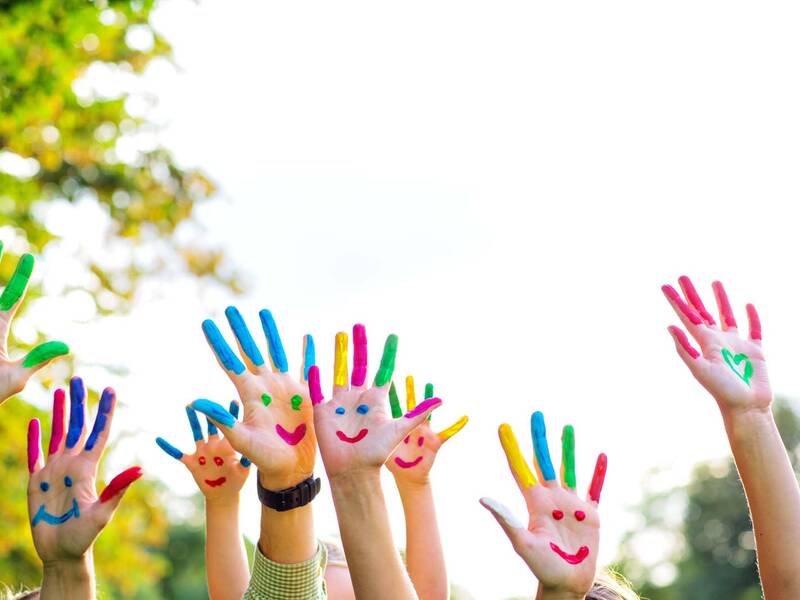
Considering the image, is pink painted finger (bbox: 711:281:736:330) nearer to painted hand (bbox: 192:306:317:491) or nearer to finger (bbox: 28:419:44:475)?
painted hand (bbox: 192:306:317:491)

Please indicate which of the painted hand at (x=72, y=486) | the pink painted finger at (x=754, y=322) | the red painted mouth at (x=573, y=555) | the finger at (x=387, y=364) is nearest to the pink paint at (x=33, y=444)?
the painted hand at (x=72, y=486)

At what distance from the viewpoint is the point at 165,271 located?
7.89 m

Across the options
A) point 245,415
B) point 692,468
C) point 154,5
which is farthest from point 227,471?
point 692,468

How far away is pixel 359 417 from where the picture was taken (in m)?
2.13

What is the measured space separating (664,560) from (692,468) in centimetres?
334

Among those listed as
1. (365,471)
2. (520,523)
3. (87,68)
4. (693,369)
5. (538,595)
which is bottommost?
(538,595)

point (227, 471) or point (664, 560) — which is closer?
point (227, 471)

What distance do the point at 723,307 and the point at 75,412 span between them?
5.58 feet

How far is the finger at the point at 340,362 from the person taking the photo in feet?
7.29

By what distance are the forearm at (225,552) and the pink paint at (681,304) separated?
4.48 ft

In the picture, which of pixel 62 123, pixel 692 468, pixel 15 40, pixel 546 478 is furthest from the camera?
pixel 692 468

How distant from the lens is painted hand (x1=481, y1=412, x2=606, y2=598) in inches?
80.1

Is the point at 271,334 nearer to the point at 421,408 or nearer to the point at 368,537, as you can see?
the point at 421,408

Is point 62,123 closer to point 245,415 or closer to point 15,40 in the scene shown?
point 15,40
